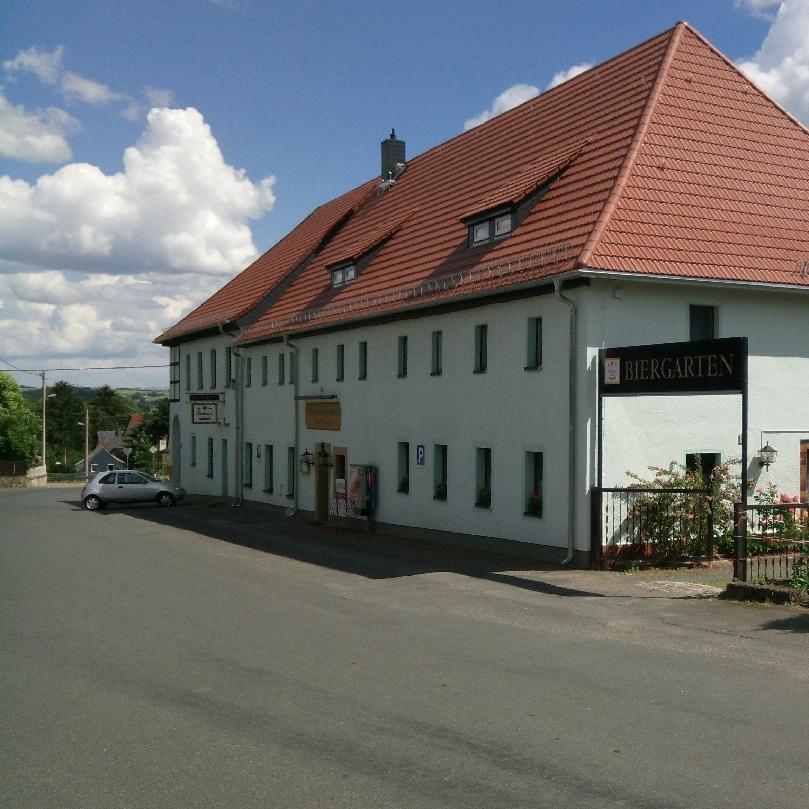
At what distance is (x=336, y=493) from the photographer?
93.0 ft

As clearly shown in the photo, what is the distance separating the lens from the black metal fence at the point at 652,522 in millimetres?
18094

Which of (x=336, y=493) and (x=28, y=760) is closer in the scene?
(x=28, y=760)

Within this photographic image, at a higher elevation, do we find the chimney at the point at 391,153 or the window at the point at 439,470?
the chimney at the point at 391,153

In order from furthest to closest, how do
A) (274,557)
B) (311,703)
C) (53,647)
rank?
(274,557) → (53,647) → (311,703)

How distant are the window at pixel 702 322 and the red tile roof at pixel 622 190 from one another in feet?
3.22

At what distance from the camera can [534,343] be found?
797 inches

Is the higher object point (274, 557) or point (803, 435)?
point (803, 435)

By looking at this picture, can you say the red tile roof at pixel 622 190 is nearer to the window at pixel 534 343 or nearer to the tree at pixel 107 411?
the window at pixel 534 343

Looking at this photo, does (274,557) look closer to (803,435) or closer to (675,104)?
(803,435)

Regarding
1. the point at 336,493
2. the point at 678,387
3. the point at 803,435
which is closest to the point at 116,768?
the point at 678,387

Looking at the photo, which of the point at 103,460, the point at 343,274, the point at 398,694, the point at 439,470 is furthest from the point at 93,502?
the point at 103,460

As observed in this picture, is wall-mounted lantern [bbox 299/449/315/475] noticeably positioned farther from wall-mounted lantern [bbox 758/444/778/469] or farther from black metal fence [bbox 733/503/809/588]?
black metal fence [bbox 733/503/809/588]

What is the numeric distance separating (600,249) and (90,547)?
1354cm

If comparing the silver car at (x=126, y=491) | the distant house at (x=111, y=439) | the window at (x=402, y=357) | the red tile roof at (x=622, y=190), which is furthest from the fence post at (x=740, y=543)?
the distant house at (x=111, y=439)
